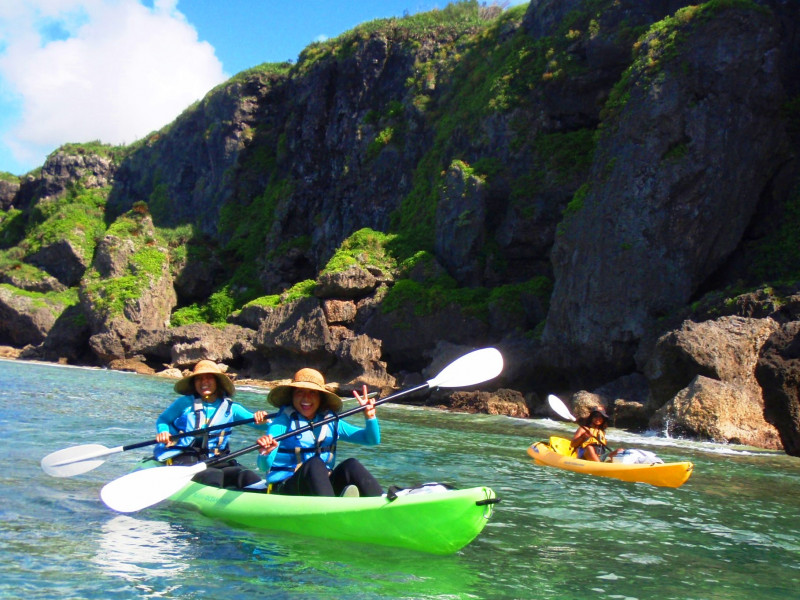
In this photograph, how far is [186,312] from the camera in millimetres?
38469

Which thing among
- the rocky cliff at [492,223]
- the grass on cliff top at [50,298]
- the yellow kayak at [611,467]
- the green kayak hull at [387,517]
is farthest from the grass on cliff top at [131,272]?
the green kayak hull at [387,517]

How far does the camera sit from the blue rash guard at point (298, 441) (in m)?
5.93

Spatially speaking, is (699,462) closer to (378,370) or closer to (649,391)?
(649,391)

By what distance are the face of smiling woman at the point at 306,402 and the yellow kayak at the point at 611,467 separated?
4.82m

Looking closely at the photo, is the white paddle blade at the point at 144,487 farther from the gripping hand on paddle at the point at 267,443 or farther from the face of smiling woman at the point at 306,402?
the face of smiling woman at the point at 306,402

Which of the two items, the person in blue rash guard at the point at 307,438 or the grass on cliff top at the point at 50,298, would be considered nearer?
the person in blue rash guard at the point at 307,438

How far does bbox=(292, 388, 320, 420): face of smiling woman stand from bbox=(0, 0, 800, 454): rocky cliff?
31.0 feet

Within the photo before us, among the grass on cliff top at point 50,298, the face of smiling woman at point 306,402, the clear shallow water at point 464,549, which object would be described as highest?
the grass on cliff top at point 50,298

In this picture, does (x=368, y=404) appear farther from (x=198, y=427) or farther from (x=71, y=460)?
(x=71, y=460)

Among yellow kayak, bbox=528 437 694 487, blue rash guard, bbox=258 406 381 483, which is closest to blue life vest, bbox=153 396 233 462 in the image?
blue rash guard, bbox=258 406 381 483

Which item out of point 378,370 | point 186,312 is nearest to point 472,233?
point 378,370

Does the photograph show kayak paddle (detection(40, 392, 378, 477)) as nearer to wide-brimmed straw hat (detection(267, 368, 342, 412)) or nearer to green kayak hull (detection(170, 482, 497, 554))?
wide-brimmed straw hat (detection(267, 368, 342, 412))

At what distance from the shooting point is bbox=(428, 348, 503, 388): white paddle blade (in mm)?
7023

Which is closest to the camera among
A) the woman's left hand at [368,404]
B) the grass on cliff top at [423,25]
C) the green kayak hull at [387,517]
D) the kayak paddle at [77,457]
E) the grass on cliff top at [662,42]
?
the green kayak hull at [387,517]
